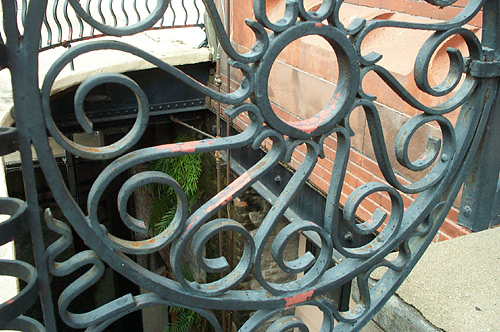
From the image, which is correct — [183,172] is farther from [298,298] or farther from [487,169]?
[298,298]

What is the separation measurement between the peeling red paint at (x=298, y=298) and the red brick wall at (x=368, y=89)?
42.9 inches

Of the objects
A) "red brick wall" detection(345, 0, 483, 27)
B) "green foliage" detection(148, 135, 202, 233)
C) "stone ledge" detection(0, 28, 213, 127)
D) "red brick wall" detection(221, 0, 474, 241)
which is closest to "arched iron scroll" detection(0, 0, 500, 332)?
"red brick wall" detection(221, 0, 474, 241)

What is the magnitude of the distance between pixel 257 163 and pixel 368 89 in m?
1.98

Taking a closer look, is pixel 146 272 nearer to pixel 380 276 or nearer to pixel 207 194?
pixel 380 276

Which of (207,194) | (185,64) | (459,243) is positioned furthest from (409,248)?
(207,194)

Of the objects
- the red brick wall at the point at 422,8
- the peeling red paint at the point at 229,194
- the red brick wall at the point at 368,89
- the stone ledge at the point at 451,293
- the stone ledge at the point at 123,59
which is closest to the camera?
the peeling red paint at the point at 229,194

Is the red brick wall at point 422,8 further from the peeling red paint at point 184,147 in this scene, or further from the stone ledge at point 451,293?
the peeling red paint at point 184,147

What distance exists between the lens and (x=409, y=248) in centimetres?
126

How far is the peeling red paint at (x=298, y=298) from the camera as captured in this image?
1093 millimetres

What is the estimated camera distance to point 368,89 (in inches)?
109

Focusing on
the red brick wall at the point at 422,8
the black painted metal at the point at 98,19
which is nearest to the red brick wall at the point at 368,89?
the red brick wall at the point at 422,8

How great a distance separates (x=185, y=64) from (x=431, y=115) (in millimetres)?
4046

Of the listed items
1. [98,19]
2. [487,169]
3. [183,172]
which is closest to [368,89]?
[487,169]

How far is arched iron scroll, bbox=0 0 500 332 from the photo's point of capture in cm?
75
